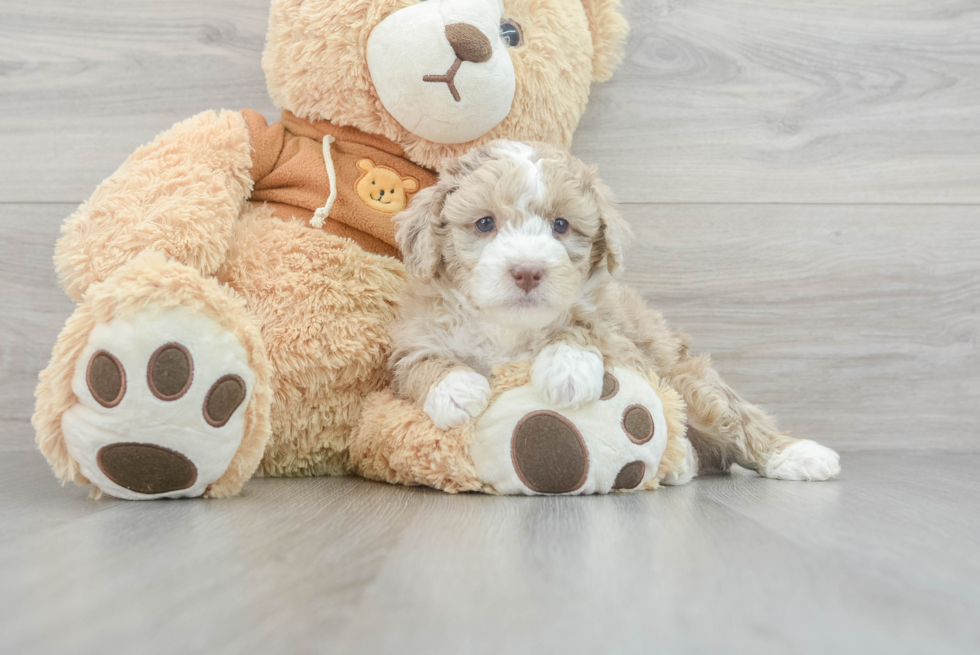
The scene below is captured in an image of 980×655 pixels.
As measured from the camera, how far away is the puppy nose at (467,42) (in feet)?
3.99

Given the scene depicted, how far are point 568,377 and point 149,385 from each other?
0.58m

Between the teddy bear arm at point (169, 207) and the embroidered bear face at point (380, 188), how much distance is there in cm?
20

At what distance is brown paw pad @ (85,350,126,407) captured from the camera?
0.94 m

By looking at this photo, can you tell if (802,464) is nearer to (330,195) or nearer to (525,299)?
(525,299)

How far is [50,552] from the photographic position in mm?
782

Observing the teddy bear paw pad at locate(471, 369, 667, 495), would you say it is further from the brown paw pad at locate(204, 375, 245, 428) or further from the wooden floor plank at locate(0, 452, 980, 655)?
the brown paw pad at locate(204, 375, 245, 428)

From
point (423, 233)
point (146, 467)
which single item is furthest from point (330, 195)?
point (146, 467)

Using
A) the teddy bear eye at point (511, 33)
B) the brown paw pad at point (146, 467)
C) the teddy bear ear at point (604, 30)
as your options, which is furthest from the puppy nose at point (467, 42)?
the brown paw pad at point (146, 467)

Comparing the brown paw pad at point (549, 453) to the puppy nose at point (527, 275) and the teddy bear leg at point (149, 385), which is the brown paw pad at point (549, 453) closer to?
the puppy nose at point (527, 275)

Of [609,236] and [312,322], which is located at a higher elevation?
[609,236]

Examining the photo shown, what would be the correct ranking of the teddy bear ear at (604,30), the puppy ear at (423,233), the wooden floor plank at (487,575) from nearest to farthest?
1. the wooden floor plank at (487,575)
2. the puppy ear at (423,233)
3. the teddy bear ear at (604,30)

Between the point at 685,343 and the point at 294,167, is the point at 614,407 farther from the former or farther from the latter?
the point at 294,167

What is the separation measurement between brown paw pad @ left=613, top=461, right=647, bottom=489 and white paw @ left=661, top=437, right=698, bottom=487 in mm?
113

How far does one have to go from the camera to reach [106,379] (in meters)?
0.95
